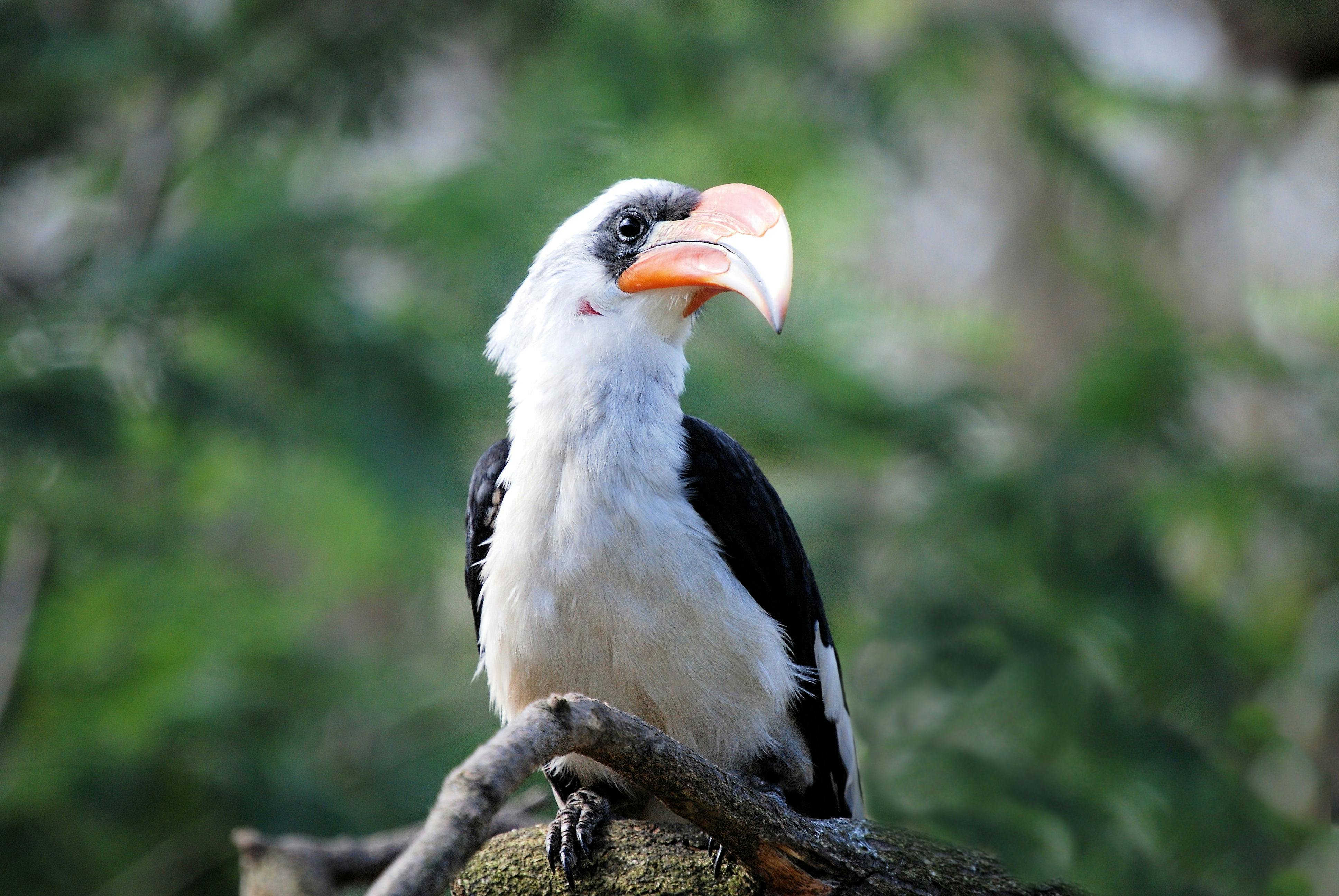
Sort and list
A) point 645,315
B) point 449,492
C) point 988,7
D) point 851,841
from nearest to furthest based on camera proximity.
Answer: point 851,841
point 645,315
point 449,492
point 988,7

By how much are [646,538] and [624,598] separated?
12cm

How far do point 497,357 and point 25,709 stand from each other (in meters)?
3.89

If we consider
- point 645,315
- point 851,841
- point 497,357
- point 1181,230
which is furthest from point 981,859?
point 1181,230

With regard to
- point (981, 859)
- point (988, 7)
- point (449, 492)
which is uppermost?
point (988, 7)

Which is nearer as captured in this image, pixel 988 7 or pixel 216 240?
pixel 216 240

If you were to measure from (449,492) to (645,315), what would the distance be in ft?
6.71

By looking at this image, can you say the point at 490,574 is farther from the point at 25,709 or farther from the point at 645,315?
the point at 25,709

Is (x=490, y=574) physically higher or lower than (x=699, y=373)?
lower

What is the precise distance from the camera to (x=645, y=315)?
2.46 metres

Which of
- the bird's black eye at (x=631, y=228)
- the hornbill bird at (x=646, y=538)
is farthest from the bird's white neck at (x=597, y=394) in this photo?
the bird's black eye at (x=631, y=228)

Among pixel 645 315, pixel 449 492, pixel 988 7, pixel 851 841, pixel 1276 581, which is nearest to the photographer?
pixel 851 841

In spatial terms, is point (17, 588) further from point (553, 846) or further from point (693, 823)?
point (693, 823)

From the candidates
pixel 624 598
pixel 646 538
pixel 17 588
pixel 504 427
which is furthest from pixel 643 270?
pixel 17 588

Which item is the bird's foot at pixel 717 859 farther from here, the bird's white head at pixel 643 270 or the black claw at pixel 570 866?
the bird's white head at pixel 643 270
